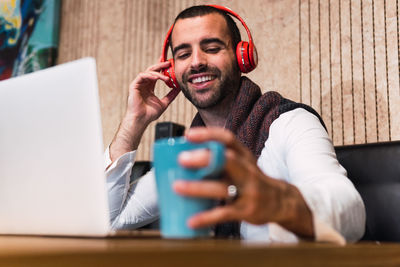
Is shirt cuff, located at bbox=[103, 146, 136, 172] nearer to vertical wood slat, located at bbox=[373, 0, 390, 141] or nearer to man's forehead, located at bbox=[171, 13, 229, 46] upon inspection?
man's forehead, located at bbox=[171, 13, 229, 46]

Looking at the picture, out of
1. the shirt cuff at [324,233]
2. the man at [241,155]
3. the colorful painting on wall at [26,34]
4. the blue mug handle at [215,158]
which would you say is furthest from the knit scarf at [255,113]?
the colorful painting on wall at [26,34]

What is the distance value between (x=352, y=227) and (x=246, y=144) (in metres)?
0.66

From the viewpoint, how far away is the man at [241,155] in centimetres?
49

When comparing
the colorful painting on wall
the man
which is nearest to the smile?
the man

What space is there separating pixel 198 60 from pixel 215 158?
3.76 feet

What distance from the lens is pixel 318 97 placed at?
1864 millimetres

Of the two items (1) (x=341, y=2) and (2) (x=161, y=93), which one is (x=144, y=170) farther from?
(1) (x=341, y=2)

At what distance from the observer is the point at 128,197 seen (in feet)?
4.96

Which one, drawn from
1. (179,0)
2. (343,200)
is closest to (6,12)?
(179,0)

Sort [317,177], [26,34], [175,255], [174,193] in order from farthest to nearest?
[26,34] → [317,177] → [174,193] → [175,255]

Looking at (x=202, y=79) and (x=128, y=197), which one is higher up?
(x=202, y=79)

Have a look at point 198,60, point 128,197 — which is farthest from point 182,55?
point 128,197

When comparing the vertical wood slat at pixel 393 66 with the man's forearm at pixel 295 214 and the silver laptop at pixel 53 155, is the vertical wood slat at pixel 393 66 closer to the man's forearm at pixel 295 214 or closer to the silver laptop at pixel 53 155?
the man's forearm at pixel 295 214

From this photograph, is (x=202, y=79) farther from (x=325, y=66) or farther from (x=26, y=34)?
(x=26, y=34)
